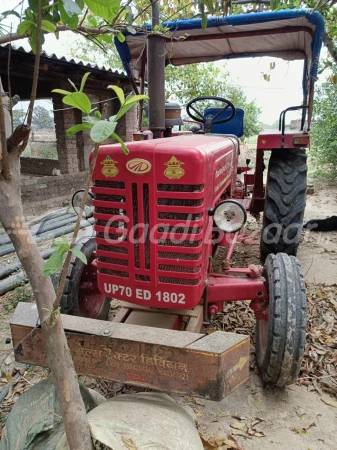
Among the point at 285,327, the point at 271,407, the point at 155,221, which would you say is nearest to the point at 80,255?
the point at 155,221

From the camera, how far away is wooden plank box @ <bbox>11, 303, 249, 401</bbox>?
151cm

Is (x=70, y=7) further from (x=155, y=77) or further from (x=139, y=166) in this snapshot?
(x=155, y=77)

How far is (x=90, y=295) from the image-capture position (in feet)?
8.78

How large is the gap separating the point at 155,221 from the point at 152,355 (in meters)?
0.62

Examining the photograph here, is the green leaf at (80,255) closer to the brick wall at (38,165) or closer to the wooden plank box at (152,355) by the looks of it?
the wooden plank box at (152,355)

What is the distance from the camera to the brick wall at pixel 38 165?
31.7 ft

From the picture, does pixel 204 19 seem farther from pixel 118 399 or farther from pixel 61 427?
pixel 61 427

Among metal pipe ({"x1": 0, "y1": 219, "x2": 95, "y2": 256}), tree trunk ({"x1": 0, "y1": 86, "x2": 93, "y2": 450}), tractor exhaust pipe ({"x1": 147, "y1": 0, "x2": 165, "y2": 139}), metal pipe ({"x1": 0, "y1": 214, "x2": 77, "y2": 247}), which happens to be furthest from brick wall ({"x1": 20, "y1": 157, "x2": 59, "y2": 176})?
tree trunk ({"x1": 0, "y1": 86, "x2": 93, "y2": 450})

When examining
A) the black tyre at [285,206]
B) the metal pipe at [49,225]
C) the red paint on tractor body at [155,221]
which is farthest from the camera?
the metal pipe at [49,225]

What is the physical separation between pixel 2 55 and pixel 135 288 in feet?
15.7

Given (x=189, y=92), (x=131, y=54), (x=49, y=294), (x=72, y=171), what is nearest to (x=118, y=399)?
(x=49, y=294)

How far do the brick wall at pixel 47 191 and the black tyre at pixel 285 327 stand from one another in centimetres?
527

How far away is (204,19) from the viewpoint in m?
1.52

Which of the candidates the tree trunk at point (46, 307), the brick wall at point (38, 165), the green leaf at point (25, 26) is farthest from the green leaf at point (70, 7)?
the brick wall at point (38, 165)
